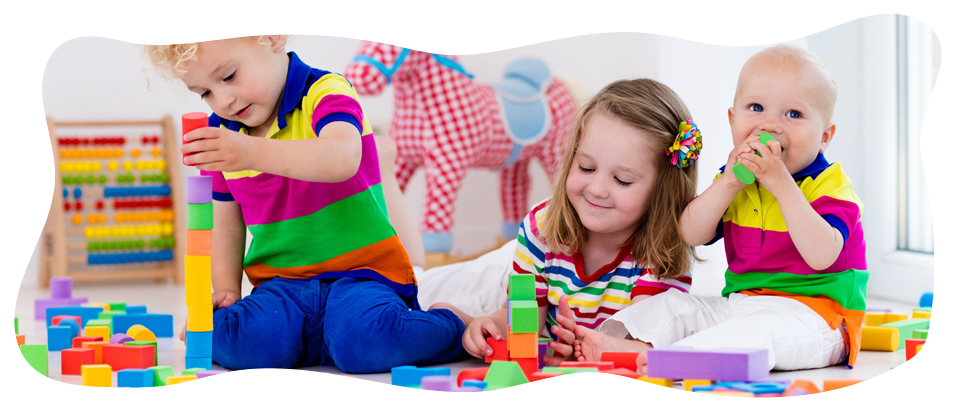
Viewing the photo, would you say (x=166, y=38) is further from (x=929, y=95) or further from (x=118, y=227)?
(x=118, y=227)

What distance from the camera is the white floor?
88cm

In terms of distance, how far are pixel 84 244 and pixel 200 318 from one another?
1.47 meters

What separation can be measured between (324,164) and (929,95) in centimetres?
68

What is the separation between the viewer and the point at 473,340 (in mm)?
959

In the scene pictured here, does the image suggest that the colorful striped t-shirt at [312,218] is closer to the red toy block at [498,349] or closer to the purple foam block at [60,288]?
the red toy block at [498,349]

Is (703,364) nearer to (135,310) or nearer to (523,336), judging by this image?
(523,336)

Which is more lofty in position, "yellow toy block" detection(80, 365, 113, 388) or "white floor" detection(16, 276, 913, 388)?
"yellow toy block" detection(80, 365, 113, 388)

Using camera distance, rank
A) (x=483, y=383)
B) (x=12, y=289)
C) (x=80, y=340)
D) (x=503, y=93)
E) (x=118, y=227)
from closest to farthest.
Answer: (x=483, y=383) < (x=12, y=289) < (x=80, y=340) < (x=503, y=93) < (x=118, y=227)

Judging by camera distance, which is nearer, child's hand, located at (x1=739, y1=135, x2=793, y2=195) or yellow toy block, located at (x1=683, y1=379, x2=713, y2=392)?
yellow toy block, located at (x1=683, y1=379, x2=713, y2=392)

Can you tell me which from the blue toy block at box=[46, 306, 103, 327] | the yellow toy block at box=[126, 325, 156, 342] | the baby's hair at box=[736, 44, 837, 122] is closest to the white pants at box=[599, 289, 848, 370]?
the baby's hair at box=[736, 44, 837, 122]

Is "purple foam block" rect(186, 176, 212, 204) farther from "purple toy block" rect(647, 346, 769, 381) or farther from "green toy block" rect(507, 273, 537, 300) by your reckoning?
"purple toy block" rect(647, 346, 769, 381)

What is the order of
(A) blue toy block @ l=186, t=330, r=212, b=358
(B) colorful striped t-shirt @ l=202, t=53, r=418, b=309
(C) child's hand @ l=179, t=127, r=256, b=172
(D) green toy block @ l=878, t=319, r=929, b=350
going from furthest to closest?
(D) green toy block @ l=878, t=319, r=929, b=350 → (B) colorful striped t-shirt @ l=202, t=53, r=418, b=309 → (A) blue toy block @ l=186, t=330, r=212, b=358 → (C) child's hand @ l=179, t=127, r=256, b=172

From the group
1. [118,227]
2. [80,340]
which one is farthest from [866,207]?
[118,227]

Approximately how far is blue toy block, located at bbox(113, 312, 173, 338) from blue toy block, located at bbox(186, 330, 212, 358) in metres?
0.31
